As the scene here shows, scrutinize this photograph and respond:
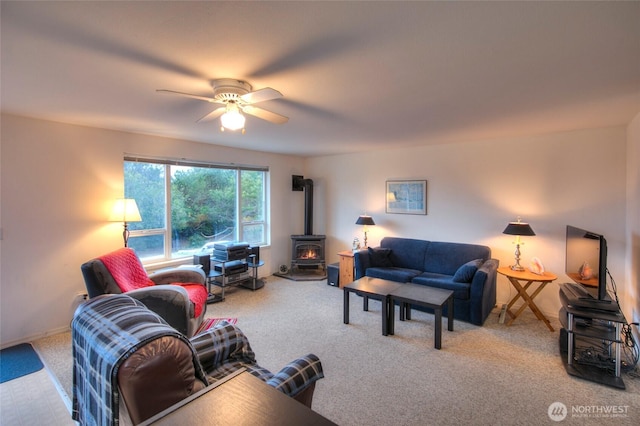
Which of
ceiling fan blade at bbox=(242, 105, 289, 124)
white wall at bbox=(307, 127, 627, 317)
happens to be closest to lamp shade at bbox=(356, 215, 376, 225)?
white wall at bbox=(307, 127, 627, 317)

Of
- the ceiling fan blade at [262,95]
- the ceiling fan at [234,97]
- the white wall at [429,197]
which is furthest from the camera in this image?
the white wall at [429,197]

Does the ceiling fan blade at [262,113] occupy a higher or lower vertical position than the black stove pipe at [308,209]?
higher

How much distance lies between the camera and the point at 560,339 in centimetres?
309

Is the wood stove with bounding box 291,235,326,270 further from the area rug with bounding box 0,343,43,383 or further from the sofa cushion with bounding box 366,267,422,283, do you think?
the area rug with bounding box 0,343,43,383

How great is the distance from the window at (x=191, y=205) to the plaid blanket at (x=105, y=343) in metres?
2.90

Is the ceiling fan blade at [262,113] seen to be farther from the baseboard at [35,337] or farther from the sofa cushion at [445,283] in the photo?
the baseboard at [35,337]

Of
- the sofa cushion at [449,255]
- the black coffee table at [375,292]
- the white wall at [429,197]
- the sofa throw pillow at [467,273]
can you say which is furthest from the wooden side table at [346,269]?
the sofa throw pillow at [467,273]

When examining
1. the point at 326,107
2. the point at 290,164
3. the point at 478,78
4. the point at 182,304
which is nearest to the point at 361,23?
the point at 478,78

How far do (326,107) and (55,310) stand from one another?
377cm

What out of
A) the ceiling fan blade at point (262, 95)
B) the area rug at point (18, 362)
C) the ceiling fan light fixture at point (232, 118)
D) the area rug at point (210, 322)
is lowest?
the area rug at point (18, 362)

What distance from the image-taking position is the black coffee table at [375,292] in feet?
11.0

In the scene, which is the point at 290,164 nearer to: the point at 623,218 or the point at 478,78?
the point at 478,78

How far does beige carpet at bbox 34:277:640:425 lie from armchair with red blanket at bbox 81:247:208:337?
2.31ft

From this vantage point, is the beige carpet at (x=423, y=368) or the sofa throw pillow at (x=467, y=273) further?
the sofa throw pillow at (x=467, y=273)
